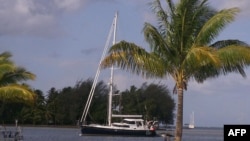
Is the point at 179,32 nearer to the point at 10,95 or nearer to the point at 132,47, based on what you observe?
the point at 132,47

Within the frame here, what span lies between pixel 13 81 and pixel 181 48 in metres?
11.0

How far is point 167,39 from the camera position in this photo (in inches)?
988

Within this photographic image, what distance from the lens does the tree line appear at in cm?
13912

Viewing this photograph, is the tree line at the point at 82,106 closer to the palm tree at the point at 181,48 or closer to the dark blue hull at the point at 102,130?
the dark blue hull at the point at 102,130

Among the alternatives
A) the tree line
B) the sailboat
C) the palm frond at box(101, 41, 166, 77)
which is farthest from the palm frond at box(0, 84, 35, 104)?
the tree line

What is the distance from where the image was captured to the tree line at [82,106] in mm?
139125

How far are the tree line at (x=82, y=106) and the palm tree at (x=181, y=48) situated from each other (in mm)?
108479

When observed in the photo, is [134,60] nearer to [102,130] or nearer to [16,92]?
[16,92]

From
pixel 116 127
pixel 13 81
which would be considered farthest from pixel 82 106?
pixel 13 81

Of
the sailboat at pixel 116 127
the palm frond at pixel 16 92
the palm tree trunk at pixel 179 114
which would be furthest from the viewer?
the sailboat at pixel 116 127

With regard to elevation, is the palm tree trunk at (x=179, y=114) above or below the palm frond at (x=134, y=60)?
below

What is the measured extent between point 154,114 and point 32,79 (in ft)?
376

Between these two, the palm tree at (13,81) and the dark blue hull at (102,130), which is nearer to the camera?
the palm tree at (13,81)

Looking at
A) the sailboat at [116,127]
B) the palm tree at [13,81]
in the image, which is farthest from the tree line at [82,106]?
the palm tree at [13,81]
